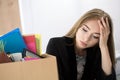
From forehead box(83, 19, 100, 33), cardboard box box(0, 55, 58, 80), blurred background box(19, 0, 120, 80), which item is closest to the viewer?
cardboard box box(0, 55, 58, 80)

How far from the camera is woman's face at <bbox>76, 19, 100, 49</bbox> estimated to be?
4.52 ft

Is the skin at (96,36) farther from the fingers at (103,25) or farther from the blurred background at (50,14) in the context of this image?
the blurred background at (50,14)

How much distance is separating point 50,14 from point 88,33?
0.79 meters

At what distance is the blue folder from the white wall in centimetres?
106

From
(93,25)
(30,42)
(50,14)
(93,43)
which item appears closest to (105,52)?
(93,43)

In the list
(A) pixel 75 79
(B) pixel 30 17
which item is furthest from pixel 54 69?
(B) pixel 30 17

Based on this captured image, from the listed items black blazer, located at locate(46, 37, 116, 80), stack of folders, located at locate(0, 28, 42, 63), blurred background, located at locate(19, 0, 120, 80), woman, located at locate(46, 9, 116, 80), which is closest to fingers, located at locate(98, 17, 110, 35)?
woman, located at locate(46, 9, 116, 80)

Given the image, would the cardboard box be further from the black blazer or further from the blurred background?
the blurred background

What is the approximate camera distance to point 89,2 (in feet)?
7.64

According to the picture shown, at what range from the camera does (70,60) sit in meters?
1.49

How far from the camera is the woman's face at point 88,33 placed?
54.2 inches

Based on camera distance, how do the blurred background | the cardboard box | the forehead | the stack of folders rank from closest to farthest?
1. the cardboard box
2. the stack of folders
3. the forehead
4. the blurred background

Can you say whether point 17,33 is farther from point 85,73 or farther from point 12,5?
point 12,5

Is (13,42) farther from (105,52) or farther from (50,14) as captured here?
(50,14)
